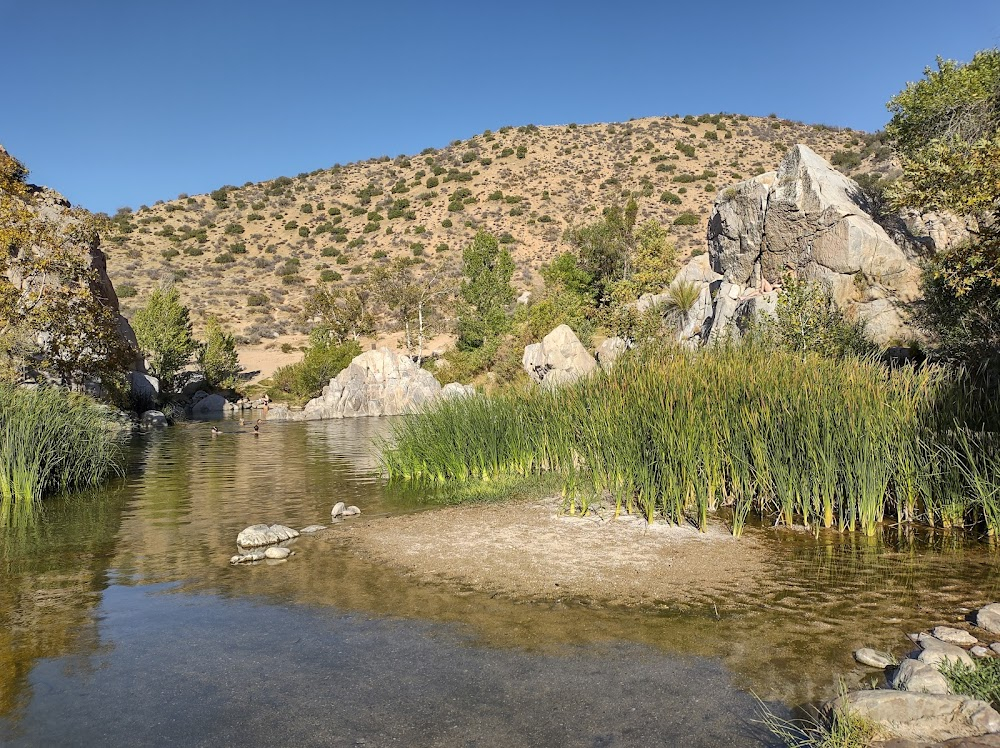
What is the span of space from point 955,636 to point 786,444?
390 centimetres

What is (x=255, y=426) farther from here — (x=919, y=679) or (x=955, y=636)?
(x=919, y=679)

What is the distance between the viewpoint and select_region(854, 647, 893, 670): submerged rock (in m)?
4.93

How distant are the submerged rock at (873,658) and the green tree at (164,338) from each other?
1534 inches

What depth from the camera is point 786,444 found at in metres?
8.98

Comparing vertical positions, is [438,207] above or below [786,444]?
above

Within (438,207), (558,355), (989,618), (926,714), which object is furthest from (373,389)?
(438,207)

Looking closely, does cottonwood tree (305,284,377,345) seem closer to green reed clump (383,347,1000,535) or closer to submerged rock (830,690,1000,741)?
green reed clump (383,347,1000,535)

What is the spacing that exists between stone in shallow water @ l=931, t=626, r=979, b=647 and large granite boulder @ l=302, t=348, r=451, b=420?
2971 cm

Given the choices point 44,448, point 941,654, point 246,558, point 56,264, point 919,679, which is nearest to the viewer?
point 919,679

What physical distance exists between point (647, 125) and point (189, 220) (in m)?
57.3

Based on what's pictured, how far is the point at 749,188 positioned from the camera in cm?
2658

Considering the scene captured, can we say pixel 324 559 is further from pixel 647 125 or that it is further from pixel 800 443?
pixel 647 125

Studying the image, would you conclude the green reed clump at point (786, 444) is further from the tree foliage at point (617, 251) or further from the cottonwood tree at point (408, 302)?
the cottonwood tree at point (408, 302)

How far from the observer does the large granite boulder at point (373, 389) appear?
35000mm
